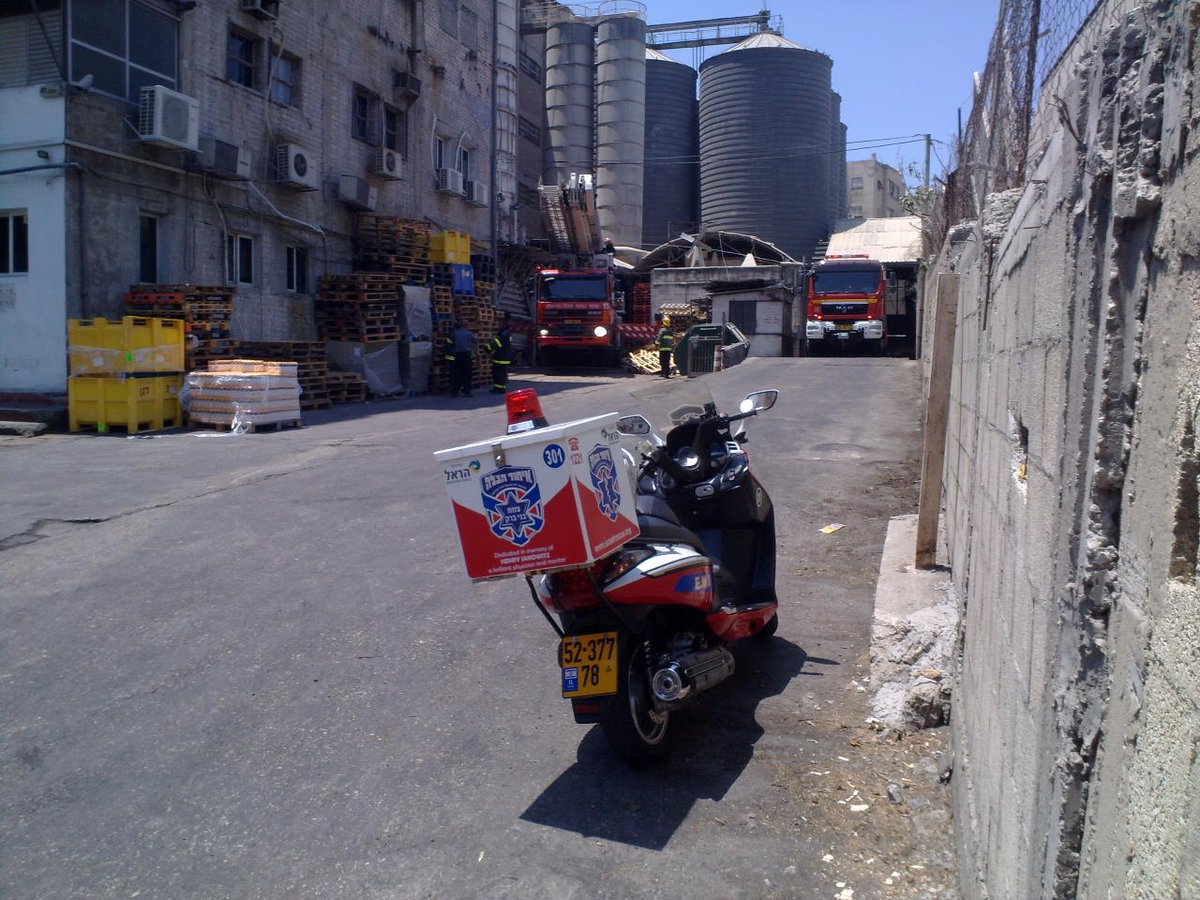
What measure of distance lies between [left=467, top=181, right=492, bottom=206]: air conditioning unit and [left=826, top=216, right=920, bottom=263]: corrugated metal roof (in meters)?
14.1

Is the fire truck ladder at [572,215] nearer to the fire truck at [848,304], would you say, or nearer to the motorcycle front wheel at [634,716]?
the fire truck at [848,304]

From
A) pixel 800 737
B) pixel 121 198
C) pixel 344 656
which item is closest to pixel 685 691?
pixel 800 737

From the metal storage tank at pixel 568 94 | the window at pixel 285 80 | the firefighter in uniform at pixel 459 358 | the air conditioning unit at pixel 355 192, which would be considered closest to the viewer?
the window at pixel 285 80

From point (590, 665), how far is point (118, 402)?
12684 millimetres

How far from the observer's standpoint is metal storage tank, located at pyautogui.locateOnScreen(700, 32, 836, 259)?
134 ft

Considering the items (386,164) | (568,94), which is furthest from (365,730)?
(568,94)

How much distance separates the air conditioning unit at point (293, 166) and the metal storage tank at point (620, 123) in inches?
881

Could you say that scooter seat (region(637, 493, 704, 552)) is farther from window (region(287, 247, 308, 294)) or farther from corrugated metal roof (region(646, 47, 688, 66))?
corrugated metal roof (region(646, 47, 688, 66))

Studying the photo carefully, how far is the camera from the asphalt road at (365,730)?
11.8 ft

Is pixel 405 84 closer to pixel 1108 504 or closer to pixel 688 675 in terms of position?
pixel 688 675

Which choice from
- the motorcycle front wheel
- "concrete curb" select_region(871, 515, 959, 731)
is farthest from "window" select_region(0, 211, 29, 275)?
the motorcycle front wheel

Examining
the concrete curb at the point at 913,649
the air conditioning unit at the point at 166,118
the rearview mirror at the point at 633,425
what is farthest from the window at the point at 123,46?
the concrete curb at the point at 913,649

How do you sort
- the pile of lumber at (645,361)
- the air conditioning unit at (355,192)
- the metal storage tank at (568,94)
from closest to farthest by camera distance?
1. the air conditioning unit at (355,192)
2. the pile of lumber at (645,361)
3. the metal storage tank at (568,94)

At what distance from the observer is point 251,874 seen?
3547mm
